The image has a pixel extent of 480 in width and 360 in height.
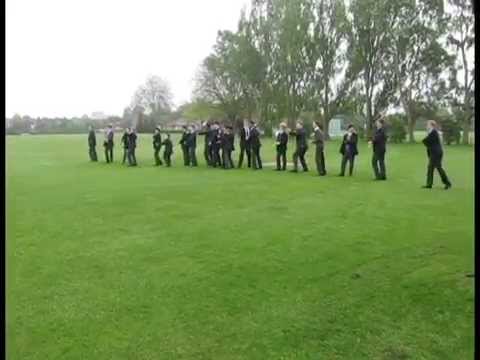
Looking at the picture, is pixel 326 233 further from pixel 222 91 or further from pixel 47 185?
pixel 222 91

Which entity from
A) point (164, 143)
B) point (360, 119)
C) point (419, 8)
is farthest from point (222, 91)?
point (164, 143)

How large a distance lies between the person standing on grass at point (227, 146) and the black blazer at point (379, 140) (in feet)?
13.8

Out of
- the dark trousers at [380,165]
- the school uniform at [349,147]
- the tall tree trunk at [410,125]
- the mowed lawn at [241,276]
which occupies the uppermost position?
the tall tree trunk at [410,125]

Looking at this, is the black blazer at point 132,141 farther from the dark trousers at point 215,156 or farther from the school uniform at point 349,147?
the school uniform at point 349,147

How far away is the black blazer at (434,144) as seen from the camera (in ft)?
27.9

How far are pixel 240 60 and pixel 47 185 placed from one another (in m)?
17.0

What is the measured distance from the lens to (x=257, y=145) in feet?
41.4

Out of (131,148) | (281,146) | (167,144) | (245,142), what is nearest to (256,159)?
(245,142)

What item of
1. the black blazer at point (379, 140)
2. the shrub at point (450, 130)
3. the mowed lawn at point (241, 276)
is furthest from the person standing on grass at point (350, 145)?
the shrub at point (450, 130)

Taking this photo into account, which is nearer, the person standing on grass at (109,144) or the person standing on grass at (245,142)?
the person standing on grass at (245,142)

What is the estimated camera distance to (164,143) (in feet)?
45.1

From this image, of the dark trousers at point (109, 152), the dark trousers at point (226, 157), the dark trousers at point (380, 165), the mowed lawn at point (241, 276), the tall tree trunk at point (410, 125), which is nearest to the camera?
the mowed lawn at point (241, 276)

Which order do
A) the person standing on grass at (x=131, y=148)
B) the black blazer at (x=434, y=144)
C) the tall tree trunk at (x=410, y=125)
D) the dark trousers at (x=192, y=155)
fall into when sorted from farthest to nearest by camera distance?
the tall tree trunk at (x=410, y=125)
the person standing on grass at (x=131, y=148)
the dark trousers at (x=192, y=155)
the black blazer at (x=434, y=144)

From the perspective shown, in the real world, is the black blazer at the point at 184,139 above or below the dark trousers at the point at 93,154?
above
